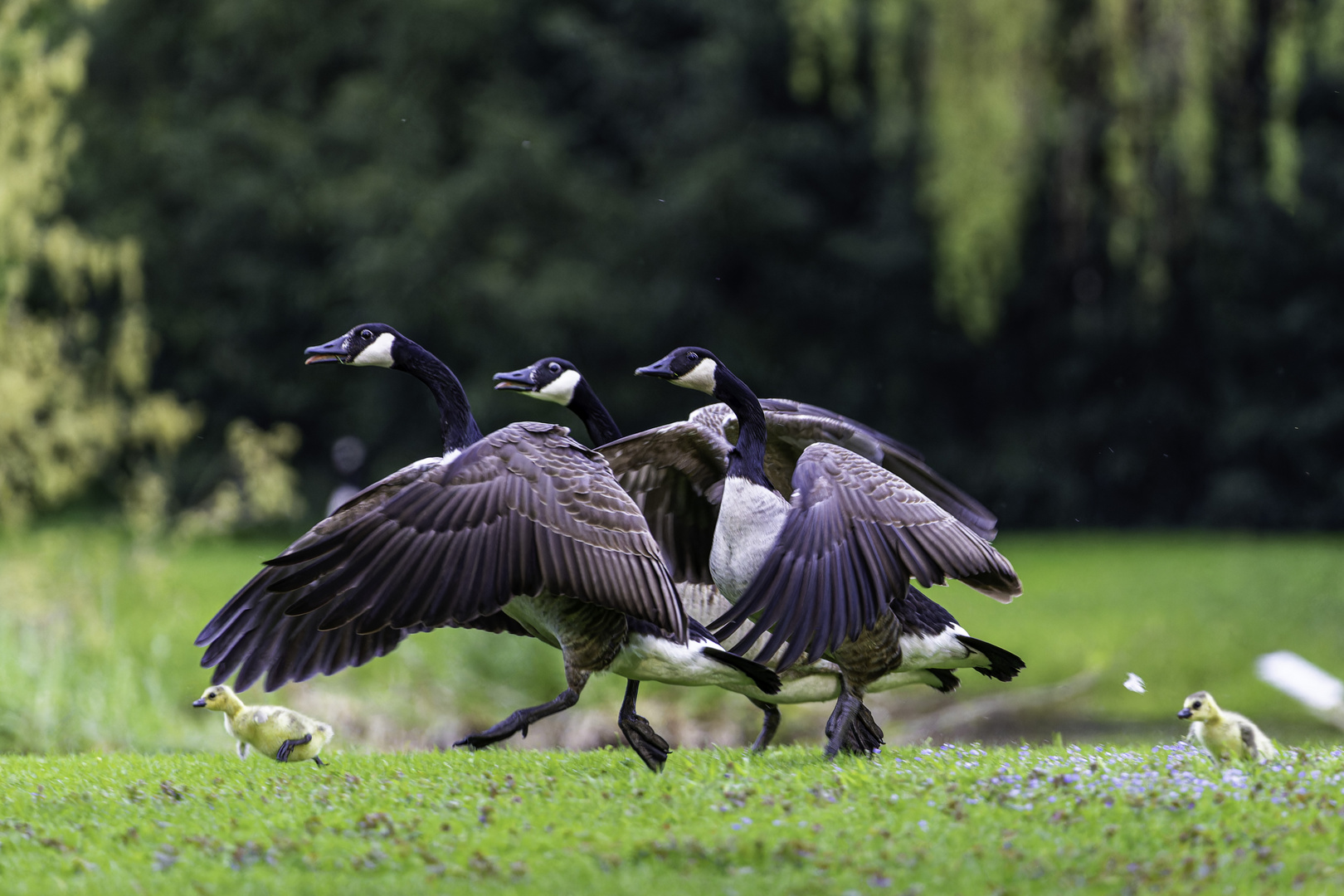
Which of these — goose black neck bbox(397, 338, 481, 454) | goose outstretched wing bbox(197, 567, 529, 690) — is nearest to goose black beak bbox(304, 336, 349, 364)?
goose black neck bbox(397, 338, 481, 454)

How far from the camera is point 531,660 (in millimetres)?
12383

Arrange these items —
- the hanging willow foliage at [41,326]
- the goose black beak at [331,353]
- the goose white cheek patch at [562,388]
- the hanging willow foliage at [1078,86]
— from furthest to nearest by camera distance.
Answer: the hanging willow foliage at [1078,86]
the hanging willow foliage at [41,326]
the goose white cheek patch at [562,388]
the goose black beak at [331,353]

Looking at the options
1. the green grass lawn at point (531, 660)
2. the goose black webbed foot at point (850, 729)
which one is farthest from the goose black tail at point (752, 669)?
the green grass lawn at point (531, 660)

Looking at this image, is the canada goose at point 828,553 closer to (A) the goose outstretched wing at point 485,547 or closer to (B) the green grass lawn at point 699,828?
(A) the goose outstretched wing at point 485,547

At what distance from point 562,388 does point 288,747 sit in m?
2.12

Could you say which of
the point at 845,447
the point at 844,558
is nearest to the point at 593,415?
the point at 845,447

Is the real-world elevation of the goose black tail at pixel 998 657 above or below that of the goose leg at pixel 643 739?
above

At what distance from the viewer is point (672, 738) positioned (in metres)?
11.9

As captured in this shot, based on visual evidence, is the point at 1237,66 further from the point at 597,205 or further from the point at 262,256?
the point at 262,256

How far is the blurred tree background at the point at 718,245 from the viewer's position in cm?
2238

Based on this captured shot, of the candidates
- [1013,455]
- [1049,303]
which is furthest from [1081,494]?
[1049,303]

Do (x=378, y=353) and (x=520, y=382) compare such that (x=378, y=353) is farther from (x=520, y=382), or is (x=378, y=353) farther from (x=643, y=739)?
(x=643, y=739)

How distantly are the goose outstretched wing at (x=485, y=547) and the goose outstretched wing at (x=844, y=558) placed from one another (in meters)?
0.43

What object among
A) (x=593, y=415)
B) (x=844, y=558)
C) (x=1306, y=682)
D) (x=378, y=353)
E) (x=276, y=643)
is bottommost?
(x=1306, y=682)
